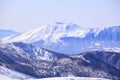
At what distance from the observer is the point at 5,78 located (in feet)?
623

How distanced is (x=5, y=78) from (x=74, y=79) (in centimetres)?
3445

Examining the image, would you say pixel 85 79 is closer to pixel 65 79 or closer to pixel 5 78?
pixel 65 79

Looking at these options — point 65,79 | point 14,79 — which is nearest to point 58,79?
point 65,79

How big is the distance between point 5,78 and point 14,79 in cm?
449

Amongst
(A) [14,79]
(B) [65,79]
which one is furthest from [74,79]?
(A) [14,79]

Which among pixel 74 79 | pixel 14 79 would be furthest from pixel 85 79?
pixel 14 79

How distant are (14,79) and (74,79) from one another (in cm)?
3024

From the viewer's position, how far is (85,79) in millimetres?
195125

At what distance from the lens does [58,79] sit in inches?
7466

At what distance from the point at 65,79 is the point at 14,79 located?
25.8 m

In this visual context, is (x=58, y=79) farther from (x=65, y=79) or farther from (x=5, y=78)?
(x=5, y=78)

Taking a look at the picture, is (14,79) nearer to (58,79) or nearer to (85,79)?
(58,79)

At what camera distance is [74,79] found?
185 meters

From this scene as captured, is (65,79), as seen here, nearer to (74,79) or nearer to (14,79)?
(74,79)
